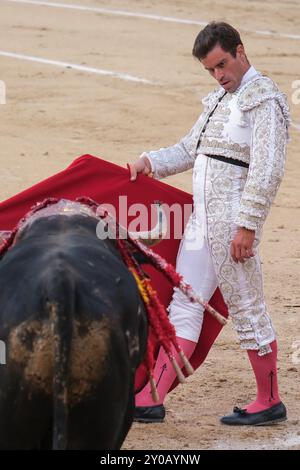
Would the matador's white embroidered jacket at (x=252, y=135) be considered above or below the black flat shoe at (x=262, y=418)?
above

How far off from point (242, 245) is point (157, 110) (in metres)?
6.29

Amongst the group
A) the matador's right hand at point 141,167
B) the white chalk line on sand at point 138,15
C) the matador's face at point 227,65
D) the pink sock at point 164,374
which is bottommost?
the white chalk line on sand at point 138,15

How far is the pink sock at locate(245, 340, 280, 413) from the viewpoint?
500cm

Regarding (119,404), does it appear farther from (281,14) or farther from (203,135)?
(281,14)

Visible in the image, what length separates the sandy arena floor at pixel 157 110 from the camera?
533 centimetres

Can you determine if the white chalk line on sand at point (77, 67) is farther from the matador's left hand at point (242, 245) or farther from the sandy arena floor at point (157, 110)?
the matador's left hand at point (242, 245)

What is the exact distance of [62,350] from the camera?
131 inches

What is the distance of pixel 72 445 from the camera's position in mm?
3479

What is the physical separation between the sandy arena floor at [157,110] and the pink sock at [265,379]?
0.35 feet

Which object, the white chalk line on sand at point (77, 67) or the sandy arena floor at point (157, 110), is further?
the white chalk line on sand at point (77, 67)

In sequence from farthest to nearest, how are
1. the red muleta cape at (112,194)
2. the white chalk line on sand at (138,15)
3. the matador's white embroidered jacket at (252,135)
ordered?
the white chalk line on sand at (138,15)
the red muleta cape at (112,194)
the matador's white embroidered jacket at (252,135)

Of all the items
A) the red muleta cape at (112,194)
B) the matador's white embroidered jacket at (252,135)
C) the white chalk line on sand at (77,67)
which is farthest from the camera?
the white chalk line on sand at (77,67)

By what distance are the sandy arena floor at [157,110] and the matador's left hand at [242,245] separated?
72 cm

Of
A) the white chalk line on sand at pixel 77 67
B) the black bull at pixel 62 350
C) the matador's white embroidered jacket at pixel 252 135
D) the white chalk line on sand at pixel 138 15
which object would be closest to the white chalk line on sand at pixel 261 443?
the matador's white embroidered jacket at pixel 252 135
